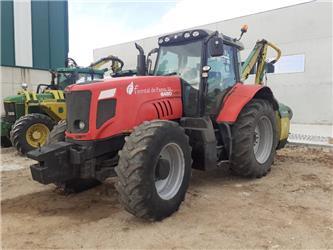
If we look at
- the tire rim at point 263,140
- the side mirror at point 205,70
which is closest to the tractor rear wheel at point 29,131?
the side mirror at point 205,70

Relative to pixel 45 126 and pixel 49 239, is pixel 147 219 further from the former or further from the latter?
pixel 45 126

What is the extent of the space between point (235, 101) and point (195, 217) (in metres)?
2.09

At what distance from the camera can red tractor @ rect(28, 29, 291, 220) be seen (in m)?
3.62

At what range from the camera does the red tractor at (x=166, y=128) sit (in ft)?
11.9

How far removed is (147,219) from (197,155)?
134 cm

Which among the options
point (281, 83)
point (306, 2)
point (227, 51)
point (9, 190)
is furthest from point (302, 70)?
point (9, 190)

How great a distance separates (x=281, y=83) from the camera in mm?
15141

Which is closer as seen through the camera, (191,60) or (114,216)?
(114,216)

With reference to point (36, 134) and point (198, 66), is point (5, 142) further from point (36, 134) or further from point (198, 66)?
point (198, 66)

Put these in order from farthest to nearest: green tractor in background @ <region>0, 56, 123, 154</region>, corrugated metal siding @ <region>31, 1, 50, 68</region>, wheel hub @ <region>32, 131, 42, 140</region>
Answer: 1. corrugated metal siding @ <region>31, 1, 50, 68</region>
2. wheel hub @ <region>32, 131, 42, 140</region>
3. green tractor in background @ <region>0, 56, 123, 154</region>

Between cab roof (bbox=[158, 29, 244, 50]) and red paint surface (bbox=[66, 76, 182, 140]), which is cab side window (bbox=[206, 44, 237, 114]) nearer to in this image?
cab roof (bbox=[158, 29, 244, 50])

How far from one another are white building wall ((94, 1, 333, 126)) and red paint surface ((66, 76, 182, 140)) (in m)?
11.3

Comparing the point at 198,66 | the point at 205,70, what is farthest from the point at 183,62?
the point at 205,70

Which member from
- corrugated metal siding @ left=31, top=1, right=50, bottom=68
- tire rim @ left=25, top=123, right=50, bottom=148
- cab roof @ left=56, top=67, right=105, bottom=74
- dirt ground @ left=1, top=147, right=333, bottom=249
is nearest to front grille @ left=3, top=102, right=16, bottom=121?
tire rim @ left=25, top=123, right=50, bottom=148
